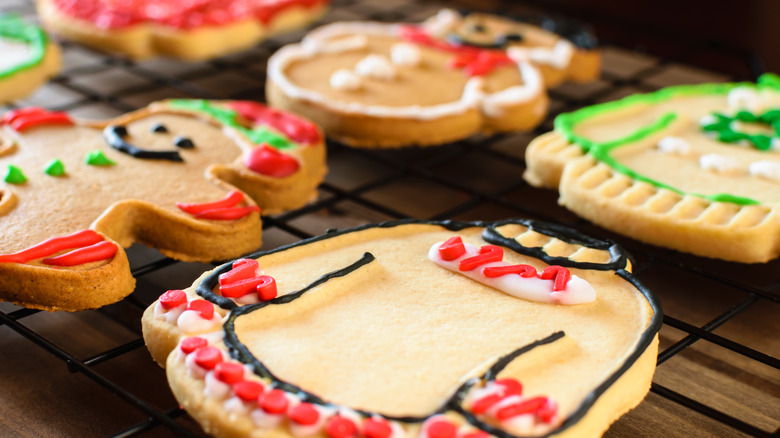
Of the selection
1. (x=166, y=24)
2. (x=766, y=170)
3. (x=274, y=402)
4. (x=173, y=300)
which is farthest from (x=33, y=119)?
(x=766, y=170)

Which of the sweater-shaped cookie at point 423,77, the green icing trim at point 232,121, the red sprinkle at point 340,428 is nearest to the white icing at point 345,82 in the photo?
the sweater-shaped cookie at point 423,77

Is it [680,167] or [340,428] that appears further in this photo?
[680,167]

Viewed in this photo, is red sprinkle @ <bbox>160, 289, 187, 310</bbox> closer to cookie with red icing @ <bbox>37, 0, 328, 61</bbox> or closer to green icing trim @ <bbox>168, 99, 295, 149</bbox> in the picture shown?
green icing trim @ <bbox>168, 99, 295, 149</bbox>

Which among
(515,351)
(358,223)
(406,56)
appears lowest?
(358,223)

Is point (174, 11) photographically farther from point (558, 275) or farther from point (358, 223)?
point (558, 275)

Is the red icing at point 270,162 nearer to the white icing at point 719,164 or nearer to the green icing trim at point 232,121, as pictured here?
the green icing trim at point 232,121

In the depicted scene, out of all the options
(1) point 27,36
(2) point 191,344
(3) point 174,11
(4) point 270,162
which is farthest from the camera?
(3) point 174,11
